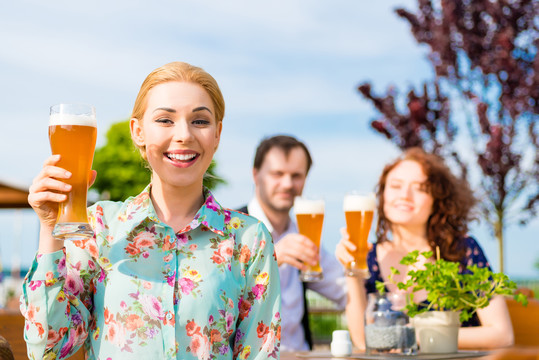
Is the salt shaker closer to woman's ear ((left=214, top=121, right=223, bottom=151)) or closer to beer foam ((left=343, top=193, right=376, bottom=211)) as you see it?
beer foam ((left=343, top=193, right=376, bottom=211))

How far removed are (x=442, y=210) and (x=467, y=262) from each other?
1.12 ft

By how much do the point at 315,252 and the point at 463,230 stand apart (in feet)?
3.96

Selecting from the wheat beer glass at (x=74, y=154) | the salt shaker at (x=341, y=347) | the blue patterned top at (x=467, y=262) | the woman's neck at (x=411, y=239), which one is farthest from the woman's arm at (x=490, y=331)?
the wheat beer glass at (x=74, y=154)

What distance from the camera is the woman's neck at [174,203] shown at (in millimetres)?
2232

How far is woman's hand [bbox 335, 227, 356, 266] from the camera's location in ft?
11.2

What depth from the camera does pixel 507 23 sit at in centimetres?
1232

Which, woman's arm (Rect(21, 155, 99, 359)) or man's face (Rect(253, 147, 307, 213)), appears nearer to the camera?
woman's arm (Rect(21, 155, 99, 359))

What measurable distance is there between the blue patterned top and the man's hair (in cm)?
100

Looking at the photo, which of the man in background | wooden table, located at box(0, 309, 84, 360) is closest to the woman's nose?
wooden table, located at box(0, 309, 84, 360)

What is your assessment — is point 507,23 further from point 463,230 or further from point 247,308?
point 247,308

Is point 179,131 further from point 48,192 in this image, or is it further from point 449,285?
point 449,285

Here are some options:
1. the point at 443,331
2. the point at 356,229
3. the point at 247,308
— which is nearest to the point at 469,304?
the point at 443,331

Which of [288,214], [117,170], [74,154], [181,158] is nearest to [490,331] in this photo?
[288,214]

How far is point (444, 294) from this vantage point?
329cm
